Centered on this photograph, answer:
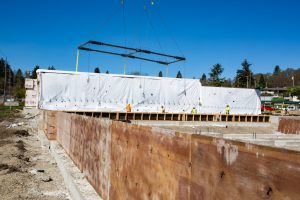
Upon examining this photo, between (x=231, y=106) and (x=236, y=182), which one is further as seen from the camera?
(x=231, y=106)

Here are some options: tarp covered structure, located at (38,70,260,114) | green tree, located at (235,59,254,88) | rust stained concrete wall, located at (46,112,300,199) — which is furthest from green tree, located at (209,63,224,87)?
rust stained concrete wall, located at (46,112,300,199)

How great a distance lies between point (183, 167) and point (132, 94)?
3066 cm

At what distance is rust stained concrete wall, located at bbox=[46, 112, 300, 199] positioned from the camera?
183 cm

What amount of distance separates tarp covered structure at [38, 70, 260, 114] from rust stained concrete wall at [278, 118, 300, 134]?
39.9 ft

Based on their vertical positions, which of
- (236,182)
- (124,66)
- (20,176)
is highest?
(124,66)

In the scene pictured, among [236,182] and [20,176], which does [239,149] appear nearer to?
[236,182]

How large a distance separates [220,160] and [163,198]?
113 cm

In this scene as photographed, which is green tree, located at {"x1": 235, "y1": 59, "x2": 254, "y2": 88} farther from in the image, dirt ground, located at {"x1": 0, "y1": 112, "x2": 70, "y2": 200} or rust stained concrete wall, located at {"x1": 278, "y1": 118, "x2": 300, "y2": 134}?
dirt ground, located at {"x1": 0, "y1": 112, "x2": 70, "y2": 200}

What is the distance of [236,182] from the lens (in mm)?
2154

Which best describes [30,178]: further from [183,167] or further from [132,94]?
[132,94]

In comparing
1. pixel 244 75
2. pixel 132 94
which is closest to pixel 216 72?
pixel 244 75

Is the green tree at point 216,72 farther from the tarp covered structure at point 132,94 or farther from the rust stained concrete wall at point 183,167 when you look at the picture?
the rust stained concrete wall at point 183,167

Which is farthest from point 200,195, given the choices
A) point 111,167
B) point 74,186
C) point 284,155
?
point 74,186

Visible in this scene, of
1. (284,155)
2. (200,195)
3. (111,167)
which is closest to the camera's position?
(284,155)
